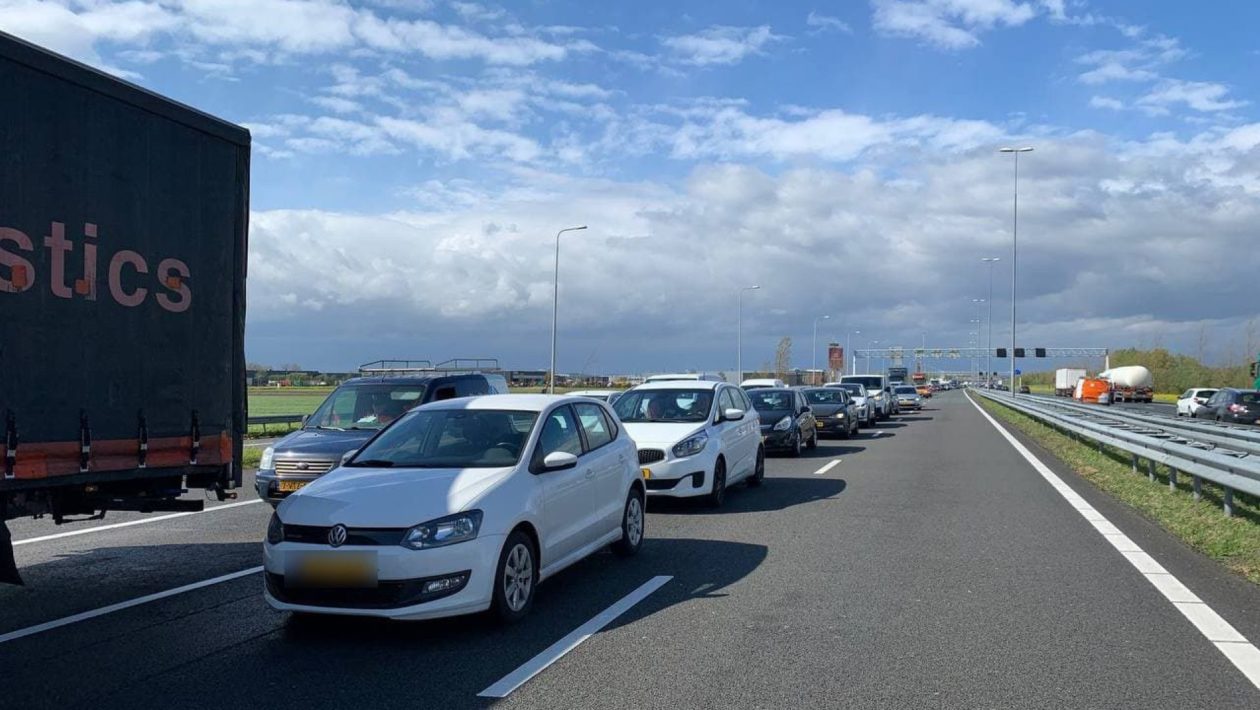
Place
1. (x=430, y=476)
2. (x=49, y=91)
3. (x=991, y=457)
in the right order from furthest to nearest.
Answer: (x=991, y=457) < (x=430, y=476) < (x=49, y=91)

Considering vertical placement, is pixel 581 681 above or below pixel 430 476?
below

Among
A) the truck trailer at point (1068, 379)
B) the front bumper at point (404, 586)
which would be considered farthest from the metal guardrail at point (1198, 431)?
the truck trailer at point (1068, 379)

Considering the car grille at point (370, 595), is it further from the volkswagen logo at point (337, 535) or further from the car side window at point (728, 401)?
the car side window at point (728, 401)

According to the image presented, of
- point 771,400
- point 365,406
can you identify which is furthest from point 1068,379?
point 365,406

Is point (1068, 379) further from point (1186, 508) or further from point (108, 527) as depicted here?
point (108, 527)

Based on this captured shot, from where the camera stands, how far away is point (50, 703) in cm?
504

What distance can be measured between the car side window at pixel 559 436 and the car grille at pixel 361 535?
1.43 meters

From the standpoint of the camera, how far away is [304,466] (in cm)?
1113

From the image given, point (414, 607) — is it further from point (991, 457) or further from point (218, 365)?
point (991, 457)

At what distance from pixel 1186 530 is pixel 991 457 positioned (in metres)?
10.6

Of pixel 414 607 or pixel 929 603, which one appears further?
pixel 929 603

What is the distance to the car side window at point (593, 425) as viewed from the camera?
8.41 metres

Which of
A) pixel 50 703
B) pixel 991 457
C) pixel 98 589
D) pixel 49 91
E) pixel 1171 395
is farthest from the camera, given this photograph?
pixel 1171 395

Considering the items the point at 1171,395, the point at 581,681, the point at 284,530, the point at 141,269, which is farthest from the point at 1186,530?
the point at 1171,395
